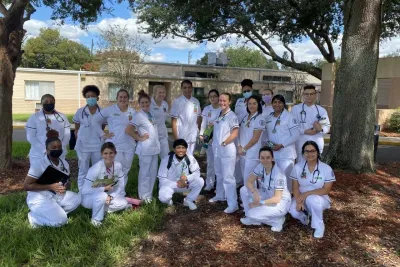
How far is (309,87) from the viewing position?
5625 millimetres

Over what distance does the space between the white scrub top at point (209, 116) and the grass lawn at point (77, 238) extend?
1.64 metres


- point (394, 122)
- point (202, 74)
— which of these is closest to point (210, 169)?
point (394, 122)

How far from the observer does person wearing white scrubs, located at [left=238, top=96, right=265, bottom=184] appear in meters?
5.30

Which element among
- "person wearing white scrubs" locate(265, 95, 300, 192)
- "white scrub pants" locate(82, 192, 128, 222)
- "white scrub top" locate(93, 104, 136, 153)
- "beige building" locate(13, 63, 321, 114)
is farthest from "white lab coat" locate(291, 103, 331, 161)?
"beige building" locate(13, 63, 321, 114)

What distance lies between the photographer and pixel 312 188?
4672mm

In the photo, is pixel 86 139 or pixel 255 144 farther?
pixel 86 139

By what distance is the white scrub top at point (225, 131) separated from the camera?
543cm

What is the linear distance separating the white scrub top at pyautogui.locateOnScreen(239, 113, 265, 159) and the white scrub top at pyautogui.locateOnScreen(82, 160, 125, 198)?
1.89 meters

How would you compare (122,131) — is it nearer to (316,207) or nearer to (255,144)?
(255,144)

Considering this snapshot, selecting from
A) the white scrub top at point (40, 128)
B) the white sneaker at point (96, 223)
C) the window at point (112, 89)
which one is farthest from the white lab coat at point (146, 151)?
the window at point (112, 89)

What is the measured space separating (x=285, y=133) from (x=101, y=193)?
108 inches

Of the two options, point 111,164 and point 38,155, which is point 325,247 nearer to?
point 111,164

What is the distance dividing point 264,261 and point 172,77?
80.8 feet

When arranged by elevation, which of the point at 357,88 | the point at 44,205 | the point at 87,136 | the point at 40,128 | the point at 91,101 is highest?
the point at 357,88
